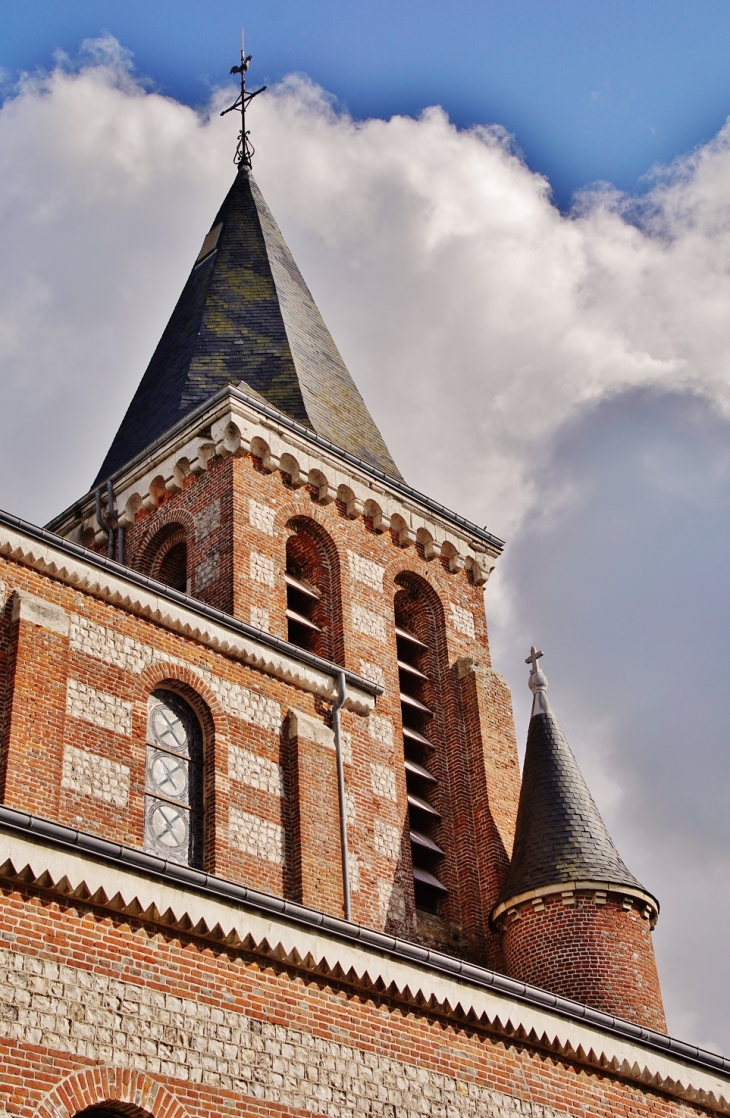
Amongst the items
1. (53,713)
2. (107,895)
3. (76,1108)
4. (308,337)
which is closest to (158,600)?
(53,713)

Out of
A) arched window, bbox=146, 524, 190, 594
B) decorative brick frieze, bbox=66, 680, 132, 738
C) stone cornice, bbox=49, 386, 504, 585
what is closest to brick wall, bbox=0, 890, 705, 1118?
decorative brick frieze, bbox=66, 680, 132, 738

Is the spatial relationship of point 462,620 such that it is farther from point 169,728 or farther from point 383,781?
point 169,728

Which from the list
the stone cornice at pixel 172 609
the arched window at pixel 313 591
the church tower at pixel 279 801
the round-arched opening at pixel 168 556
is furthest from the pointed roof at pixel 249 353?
the stone cornice at pixel 172 609

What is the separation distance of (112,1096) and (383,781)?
11503mm

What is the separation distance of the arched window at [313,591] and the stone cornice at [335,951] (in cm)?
882

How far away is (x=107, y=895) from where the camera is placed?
13.3 metres

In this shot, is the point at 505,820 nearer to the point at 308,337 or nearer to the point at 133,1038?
the point at 308,337

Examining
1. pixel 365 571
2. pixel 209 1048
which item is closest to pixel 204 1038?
pixel 209 1048

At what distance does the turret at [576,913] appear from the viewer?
21516 mm

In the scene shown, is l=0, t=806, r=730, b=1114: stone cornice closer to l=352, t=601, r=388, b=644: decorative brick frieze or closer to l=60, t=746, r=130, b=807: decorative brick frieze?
l=60, t=746, r=130, b=807: decorative brick frieze

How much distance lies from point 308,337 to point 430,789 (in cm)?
1001

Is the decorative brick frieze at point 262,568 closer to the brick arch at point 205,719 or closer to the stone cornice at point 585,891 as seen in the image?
the brick arch at point 205,719

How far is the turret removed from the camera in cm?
2152

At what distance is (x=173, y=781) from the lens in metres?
19.6
